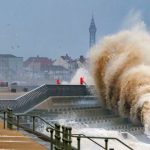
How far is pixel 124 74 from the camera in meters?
37.2

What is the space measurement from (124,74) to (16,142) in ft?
83.4

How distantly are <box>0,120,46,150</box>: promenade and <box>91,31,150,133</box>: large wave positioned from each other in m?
16.5

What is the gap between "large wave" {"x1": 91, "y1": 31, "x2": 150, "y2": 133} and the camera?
3303 centimetres

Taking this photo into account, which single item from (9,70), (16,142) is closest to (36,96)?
(16,142)

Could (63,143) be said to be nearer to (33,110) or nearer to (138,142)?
(138,142)

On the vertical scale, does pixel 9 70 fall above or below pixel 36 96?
above

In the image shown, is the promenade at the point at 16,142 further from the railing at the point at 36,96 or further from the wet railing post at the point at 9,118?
the railing at the point at 36,96

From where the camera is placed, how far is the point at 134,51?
1570 inches

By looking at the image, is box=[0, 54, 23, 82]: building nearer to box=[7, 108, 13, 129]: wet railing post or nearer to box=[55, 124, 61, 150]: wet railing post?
box=[7, 108, 13, 129]: wet railing post

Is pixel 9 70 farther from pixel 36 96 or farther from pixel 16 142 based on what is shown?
pixel 16 142

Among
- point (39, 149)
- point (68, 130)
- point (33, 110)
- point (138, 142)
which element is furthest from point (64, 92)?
point (68, 130)

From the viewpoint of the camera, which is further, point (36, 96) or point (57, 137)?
point (36, 96)

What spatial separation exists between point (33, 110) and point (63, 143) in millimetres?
23096

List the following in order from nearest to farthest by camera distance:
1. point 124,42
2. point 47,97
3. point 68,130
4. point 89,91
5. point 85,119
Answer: point 68,130 < point 85,119 < point 47,97 < point 89,91 < point 124,42
